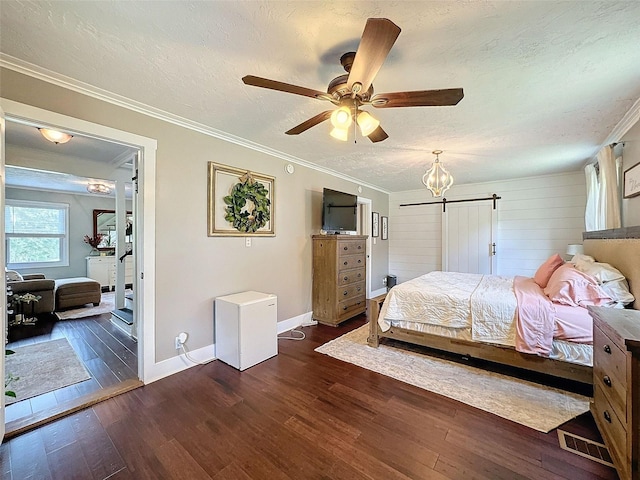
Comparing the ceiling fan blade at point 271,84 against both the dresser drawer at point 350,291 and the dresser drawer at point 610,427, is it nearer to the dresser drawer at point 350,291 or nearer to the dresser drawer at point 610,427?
the dresser drawer at point 610,427

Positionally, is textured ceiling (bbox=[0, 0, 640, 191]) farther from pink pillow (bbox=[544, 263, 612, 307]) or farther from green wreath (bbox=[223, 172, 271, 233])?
pink pillow (bbox=[544, 263, 612, 307])

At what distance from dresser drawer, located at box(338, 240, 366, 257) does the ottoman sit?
4.62 metres

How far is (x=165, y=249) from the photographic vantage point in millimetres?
2436

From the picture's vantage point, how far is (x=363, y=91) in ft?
5.08

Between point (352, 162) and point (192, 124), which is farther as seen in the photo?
point (352, 162)

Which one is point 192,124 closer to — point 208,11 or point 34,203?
point 208,11

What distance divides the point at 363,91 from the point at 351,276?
2.89m

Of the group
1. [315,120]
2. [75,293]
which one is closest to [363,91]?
[315,120]

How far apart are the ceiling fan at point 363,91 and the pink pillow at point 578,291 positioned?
1948 mm

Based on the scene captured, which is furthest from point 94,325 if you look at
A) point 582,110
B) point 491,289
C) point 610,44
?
point 582,110

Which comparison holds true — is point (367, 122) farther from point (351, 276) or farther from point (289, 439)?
point (351, 276)

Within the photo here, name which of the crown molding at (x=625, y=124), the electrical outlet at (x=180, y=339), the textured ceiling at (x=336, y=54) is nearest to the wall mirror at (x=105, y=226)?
the electrical outlet at (x=180, y=339)

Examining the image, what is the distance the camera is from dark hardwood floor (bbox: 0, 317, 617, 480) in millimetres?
1444

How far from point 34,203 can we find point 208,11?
7048 millimetres
